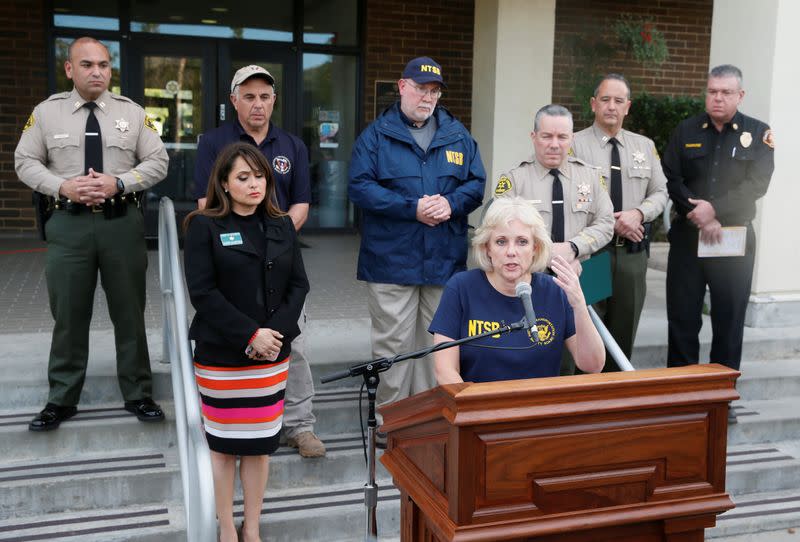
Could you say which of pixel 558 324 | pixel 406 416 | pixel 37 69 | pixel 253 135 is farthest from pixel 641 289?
pixel 37 69

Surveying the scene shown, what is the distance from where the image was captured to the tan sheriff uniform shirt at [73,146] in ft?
13.4

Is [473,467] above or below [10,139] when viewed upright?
below

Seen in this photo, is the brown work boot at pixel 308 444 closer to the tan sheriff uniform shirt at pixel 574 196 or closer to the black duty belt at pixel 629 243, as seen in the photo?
the tan sheriff uniform shirt at pixel 574 196

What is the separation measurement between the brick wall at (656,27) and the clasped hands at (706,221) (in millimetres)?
5705

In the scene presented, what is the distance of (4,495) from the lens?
3.80 m

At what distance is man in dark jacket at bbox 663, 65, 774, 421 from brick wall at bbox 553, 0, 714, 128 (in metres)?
5.50

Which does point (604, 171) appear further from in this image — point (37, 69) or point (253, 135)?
point (37, 69)

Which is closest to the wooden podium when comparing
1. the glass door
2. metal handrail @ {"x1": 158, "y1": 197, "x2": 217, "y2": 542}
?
metal handrail @ {"x1": 158, "y1": 197, "x2": 217, "y2": 542}

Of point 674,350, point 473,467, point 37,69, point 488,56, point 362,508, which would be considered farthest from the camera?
point 37,69

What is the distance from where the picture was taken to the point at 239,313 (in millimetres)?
3324

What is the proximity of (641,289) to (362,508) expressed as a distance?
1935 millimetres

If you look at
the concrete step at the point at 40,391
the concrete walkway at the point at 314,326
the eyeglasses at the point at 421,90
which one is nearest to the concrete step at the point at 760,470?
the concrete walkway at the point at 314,326

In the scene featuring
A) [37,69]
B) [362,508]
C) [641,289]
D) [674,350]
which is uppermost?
[37,69]

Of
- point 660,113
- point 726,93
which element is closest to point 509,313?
point 726,93
